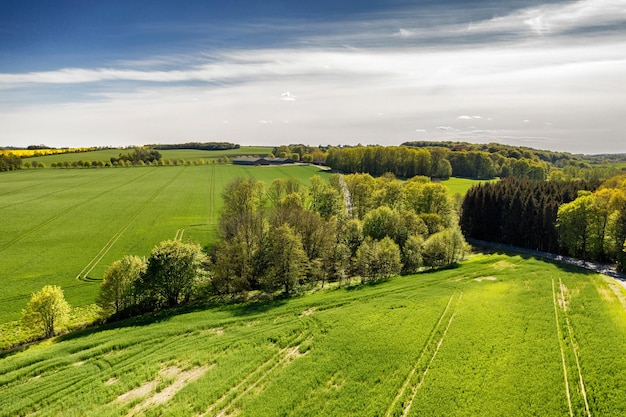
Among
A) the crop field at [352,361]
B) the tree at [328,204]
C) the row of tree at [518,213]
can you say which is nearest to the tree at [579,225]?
the row of tree at [518,213]

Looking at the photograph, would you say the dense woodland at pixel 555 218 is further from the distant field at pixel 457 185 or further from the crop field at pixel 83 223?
the crop field at pixel 83 223

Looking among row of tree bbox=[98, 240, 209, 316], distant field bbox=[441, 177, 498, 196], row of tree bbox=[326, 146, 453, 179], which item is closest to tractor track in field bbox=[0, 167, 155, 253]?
row of tree bbox=[98, 240, 209, 316]

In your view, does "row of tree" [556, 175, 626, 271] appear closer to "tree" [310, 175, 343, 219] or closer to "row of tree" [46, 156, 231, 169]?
"tree" [310, 175, 343, 219]

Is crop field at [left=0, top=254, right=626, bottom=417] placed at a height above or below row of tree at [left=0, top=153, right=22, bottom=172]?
below

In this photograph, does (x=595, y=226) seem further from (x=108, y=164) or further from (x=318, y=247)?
(x=108, y=164)

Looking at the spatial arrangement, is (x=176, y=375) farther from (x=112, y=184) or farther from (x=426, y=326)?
(x=112, y=184)
